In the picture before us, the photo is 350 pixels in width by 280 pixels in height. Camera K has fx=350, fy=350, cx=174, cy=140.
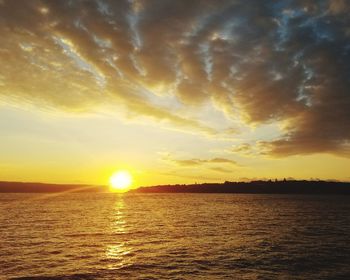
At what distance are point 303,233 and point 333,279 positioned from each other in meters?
31.4

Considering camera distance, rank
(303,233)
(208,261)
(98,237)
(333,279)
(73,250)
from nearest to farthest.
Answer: (333,279) → (208,261) → (73,250) → (98,237) → (303,233)

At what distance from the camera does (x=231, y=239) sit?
5259 cm

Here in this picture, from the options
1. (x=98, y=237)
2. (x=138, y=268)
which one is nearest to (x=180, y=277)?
(x=138, y=268)

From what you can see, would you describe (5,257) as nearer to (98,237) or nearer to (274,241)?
(98,237)

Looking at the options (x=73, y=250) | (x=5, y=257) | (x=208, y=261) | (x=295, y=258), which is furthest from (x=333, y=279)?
(x=5, y=257)

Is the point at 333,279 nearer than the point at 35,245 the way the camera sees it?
Yes

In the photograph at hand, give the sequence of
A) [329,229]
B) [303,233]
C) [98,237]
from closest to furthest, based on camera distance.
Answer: [98,237]
[303,233]
[329,229]

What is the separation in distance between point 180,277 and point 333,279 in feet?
43.7

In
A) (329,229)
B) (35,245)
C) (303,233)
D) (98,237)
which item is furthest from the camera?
(329,229)

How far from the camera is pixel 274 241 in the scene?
50812 millimetres

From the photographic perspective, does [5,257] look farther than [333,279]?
Yes

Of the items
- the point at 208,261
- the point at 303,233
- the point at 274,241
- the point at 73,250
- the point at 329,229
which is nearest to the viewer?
the point at 208,261

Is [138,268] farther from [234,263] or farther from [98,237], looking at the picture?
[98,237]

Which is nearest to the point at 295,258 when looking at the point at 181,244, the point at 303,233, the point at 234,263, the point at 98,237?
the point at 234,263
